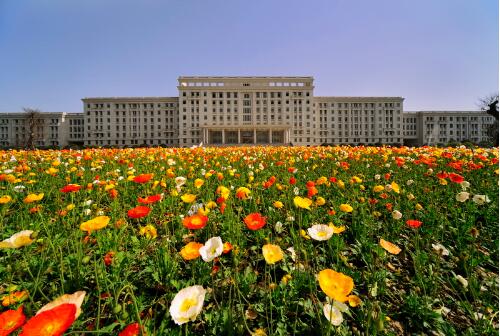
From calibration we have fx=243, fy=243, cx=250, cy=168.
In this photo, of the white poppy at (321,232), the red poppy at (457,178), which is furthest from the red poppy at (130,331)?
the red poppy at (457,178)

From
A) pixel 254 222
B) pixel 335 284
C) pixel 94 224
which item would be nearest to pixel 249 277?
pixel 254 222

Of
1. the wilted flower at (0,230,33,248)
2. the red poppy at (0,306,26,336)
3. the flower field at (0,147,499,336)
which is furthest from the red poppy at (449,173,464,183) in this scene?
the wilted flower at (0,230,33,248)

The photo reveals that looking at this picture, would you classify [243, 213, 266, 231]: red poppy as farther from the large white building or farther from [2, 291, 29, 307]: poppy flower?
the large white building

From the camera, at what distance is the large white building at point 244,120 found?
69.8m

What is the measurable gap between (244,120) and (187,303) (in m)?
71.1

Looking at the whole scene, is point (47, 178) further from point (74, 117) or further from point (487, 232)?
point (74, 117)

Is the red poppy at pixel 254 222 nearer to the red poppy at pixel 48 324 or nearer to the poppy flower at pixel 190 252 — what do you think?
the poppy flower at pixel 190 252

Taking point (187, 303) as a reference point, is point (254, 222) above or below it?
above

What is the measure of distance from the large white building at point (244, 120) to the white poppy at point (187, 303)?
2594 inches

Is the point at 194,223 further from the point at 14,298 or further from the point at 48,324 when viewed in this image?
the point at 14,298

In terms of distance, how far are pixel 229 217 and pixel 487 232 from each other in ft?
7.62

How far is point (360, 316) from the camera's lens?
1.26 m

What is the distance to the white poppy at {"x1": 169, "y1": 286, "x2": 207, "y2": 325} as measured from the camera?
2.78 feet

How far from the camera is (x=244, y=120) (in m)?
70.6
